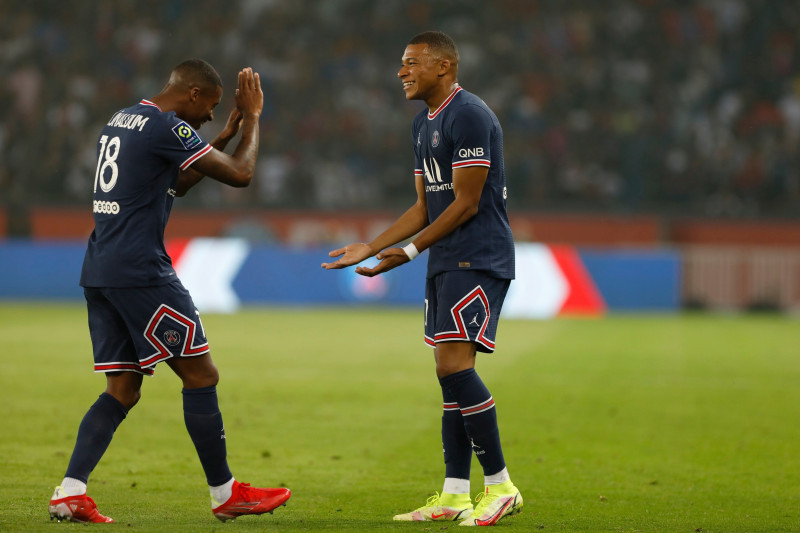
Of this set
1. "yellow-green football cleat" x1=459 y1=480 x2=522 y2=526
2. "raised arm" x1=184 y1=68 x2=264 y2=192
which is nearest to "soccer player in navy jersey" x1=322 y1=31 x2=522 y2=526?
"yellow-green football cleat" x1=459 y1=480 x2=522 y2=526

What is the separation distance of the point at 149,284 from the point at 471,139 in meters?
1.68

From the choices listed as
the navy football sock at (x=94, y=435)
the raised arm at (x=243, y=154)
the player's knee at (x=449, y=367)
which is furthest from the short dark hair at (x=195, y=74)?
the player's knee at (x=449, y=367)

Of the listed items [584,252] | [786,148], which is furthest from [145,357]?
[786,148]

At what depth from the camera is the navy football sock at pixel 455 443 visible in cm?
558

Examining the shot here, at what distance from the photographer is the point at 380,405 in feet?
31.2

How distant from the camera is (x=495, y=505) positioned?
524 cm

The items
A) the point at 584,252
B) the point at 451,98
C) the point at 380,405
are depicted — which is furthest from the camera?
the point at 584,252

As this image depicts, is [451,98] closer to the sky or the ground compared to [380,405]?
closer to the sky

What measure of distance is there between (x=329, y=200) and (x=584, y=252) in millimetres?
7000

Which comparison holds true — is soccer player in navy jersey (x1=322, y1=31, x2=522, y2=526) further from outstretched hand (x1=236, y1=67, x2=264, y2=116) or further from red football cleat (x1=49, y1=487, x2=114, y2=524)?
red football cleat (x1=49, y1=487, x2=114, y2=524)

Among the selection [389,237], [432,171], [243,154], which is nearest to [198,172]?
[243,154]

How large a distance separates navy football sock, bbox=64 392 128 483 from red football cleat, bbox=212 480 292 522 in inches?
24.4

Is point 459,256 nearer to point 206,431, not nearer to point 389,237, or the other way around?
point 389,237

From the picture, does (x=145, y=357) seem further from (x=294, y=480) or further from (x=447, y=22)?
(x=447, y=22)
